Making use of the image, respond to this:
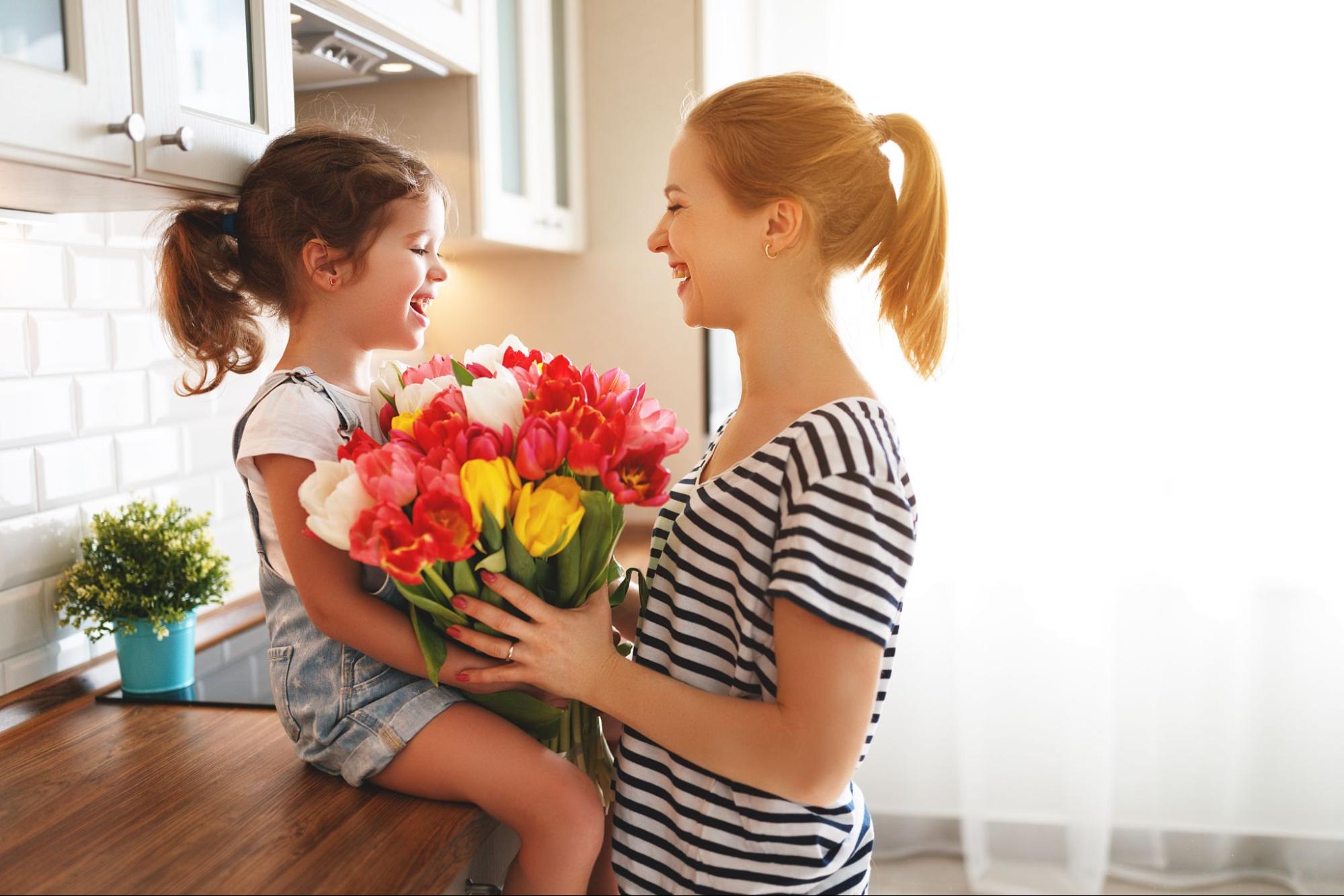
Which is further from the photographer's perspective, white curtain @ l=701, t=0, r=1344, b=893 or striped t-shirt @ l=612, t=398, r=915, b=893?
white curtain @ l=701, t=0, r=1344, b=893

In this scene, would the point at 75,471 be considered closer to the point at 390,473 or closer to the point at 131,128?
the point at 131,128

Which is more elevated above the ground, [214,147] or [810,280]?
[214,147]

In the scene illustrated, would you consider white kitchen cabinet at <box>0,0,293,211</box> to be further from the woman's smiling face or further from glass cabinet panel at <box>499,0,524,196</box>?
glass cabinet panel at <box>499,0,524,196</box>

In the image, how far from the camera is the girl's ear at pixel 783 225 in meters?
1.10

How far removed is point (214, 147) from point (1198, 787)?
2.61 meters

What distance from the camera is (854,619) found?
92cm

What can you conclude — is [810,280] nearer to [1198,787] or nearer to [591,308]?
[591,308]

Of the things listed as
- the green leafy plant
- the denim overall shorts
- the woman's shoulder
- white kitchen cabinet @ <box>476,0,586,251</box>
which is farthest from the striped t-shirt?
white kitchen cabinet @ <box>476,0,586,251</box>

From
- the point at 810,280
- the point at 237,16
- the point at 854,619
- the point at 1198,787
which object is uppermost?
the point at 237,16

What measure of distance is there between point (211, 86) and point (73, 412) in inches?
23.1

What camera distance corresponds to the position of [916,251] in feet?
3.69

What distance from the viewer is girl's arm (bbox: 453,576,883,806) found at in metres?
0.93

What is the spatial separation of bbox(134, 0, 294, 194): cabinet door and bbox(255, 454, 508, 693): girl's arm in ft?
1.10

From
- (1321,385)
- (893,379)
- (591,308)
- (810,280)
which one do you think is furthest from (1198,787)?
(810,280)
